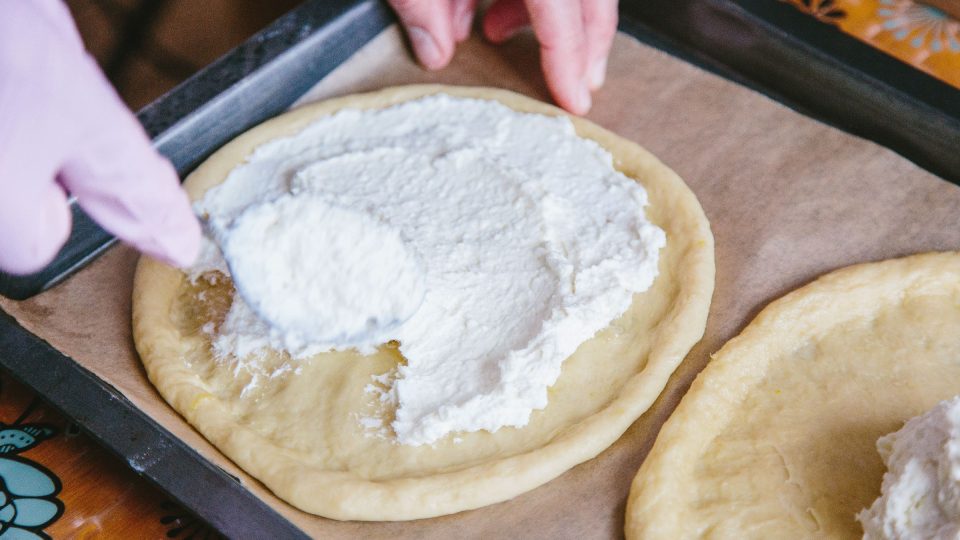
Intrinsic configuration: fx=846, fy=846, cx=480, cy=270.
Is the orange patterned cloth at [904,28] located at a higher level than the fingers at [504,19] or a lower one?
lower

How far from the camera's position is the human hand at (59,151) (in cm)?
96

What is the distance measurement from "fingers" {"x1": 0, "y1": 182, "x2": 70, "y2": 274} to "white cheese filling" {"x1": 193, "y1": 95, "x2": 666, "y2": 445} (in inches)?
18.0

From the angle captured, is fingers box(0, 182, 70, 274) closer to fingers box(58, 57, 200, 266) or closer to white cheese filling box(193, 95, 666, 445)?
fingers box(58, 57, 200, 266)

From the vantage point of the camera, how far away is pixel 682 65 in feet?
6.72

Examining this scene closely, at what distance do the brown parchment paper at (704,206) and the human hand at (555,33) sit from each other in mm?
59

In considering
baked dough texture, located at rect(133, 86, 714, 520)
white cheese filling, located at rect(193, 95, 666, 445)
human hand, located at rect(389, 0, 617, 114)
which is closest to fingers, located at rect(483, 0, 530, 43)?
human hand, located at rect(389, 0, 617, 114)

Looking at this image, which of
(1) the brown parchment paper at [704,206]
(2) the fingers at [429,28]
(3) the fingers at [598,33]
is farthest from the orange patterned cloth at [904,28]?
(2) the fingers at [429,28]

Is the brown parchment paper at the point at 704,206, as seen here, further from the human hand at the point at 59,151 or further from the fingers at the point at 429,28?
the human hand at the point at 59,151

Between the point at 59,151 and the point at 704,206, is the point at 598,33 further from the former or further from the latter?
the point at 59,151

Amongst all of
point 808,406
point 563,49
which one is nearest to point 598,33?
point 563,49

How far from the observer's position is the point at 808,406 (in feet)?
4.84

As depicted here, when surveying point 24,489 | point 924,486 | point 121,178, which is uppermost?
point 121,178

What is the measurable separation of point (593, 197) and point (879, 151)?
25.0 inches

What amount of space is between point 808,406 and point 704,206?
51 centimetres
